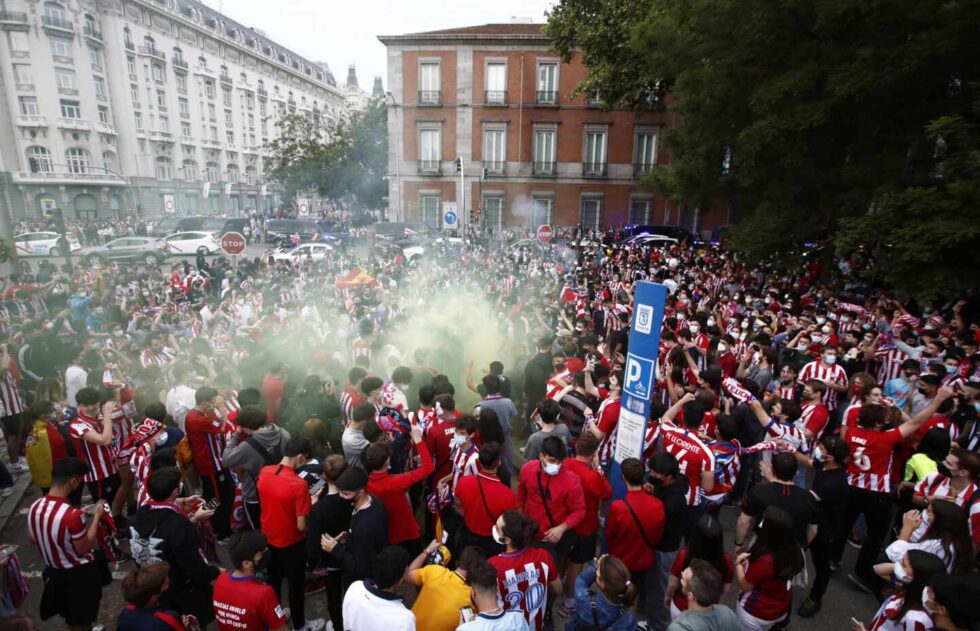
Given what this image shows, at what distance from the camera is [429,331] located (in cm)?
1008

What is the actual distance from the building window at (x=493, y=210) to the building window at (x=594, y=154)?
5432mm

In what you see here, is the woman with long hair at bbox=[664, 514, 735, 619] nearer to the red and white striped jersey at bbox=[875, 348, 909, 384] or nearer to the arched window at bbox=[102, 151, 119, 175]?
the red and white striped jersey at bbox=[875, 348, 909, 384]

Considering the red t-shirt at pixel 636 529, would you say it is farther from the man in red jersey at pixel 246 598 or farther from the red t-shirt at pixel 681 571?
the man in red jersey at pixel 246 598

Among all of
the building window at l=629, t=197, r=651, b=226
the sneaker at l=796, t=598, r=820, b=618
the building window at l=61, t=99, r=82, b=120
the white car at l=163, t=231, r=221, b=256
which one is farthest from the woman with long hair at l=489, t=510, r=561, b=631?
the building window at l=61, t=99, r=82, b=120

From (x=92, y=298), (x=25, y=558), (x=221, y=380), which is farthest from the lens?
(x=92, y=298)

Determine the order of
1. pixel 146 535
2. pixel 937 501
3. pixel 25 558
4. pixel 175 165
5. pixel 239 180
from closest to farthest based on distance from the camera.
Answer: pixel 937 501 < pixel 146 535 < pixel 25 558 < pixel 175 165 < pixel 239 180

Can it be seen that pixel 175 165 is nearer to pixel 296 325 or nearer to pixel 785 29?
pixel 296 325

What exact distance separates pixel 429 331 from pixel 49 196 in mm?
46081

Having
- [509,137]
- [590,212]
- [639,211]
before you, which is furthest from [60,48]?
[639,211]

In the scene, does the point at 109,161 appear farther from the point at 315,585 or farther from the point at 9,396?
the point at 315,585

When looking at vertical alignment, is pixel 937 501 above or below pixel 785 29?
below

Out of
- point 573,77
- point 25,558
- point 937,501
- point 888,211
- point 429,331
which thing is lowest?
point 25,558

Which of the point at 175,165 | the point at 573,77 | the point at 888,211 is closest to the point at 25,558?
the point at 888,211

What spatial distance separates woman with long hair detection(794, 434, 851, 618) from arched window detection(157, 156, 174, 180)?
5628 centimetres
